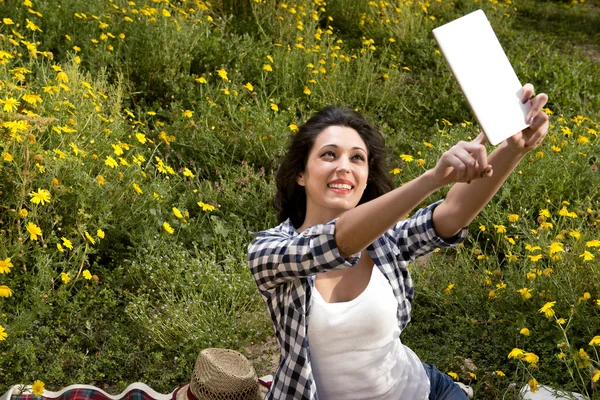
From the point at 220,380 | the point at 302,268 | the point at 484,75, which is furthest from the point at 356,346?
the point at 220,380

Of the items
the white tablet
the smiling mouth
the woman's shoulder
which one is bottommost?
the woman's shoulder

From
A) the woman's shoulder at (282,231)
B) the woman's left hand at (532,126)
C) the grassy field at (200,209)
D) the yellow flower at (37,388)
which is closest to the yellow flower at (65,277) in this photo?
the grassy field at (200,209)

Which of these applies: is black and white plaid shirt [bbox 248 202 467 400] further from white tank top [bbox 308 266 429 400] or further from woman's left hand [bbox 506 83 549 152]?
woman's left hand [bbox 506 83 549 152]

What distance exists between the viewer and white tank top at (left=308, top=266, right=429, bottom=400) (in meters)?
2.19

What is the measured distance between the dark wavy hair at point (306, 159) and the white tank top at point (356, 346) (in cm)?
40

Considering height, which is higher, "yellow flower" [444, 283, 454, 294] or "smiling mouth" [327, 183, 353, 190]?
"smiling mouth" [327, 183, 353, 190]

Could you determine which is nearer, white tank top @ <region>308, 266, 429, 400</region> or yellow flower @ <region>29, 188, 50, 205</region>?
white tank top @ <region>308, 266, 429, 400</region>

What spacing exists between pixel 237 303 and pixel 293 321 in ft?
5.49

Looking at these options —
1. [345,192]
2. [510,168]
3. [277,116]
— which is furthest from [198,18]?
[510,168]

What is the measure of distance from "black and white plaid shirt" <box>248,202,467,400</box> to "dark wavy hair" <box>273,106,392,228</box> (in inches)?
5.0

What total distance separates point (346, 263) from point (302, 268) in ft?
0.43

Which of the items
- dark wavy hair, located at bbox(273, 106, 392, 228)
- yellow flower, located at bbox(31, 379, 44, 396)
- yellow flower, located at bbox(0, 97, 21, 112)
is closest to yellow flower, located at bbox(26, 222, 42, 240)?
yellow flower, located at bbox(0, 97, 21, 112)

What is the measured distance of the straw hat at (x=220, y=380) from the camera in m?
3.10

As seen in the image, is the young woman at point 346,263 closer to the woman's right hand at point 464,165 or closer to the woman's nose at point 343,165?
the woman's nose at point 343,165
